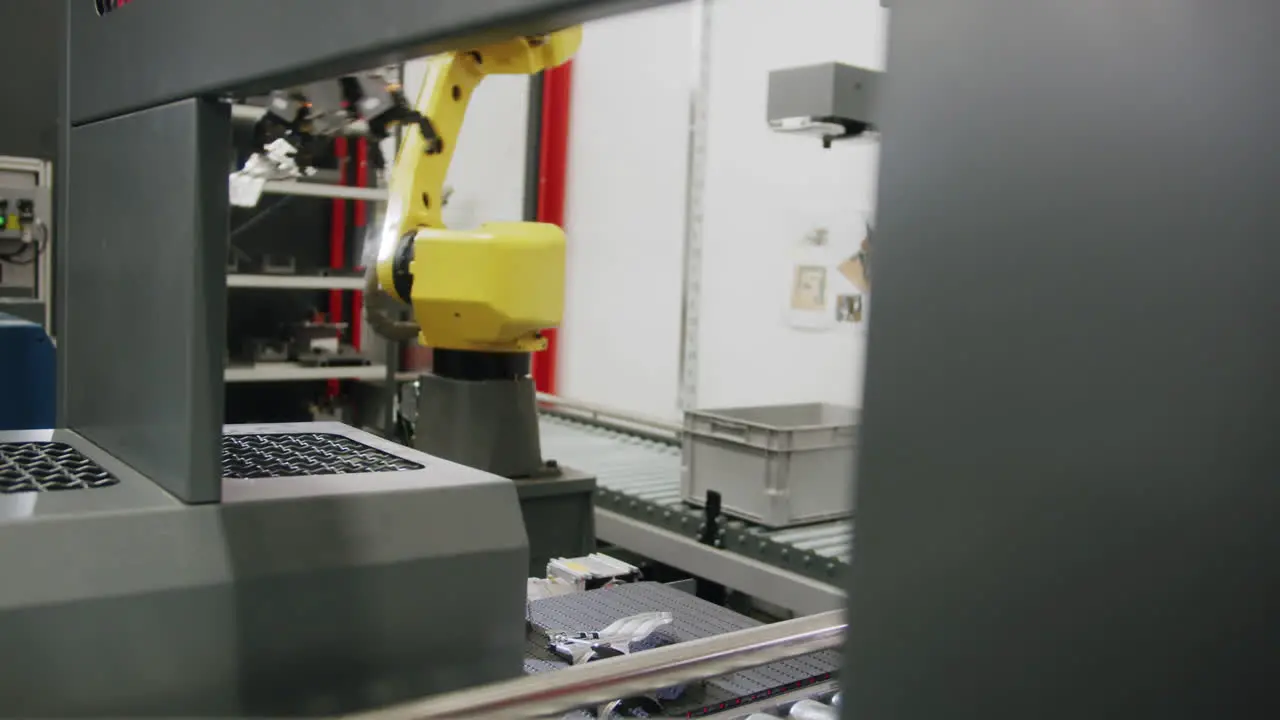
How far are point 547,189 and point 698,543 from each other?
254 centimetres

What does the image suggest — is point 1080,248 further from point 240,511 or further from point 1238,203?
point 240,511

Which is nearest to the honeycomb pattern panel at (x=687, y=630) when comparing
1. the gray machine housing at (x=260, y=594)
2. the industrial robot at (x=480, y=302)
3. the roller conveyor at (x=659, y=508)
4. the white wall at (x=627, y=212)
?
the gray machine housing at (x=260, y=594)

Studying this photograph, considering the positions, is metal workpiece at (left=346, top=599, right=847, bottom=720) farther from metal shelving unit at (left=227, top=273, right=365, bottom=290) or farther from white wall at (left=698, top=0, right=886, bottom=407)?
metal shelving unit at (left=227, top=273, right=365, bottom=290)

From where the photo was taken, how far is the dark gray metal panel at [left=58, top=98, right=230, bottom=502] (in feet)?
2.74

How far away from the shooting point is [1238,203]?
0.99 feet

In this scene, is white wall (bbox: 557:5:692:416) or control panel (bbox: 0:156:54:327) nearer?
control panel (bbox: 0:156:54:327)

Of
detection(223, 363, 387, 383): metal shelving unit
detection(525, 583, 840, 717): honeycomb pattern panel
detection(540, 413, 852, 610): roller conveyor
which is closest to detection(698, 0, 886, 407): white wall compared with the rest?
detection(540, 413, 852, 610): roller conveyor

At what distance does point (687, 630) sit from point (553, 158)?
3648 mm

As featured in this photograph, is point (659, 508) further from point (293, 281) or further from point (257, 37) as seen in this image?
point (257, 37)

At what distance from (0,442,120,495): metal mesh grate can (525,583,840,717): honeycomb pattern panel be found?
527mm

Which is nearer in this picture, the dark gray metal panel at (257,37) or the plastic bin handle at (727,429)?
the dark gray metal panel at (257,37)

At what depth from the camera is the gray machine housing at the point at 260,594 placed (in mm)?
750

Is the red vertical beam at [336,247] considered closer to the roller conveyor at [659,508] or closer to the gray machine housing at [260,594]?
the roller conveyor at [659,508]

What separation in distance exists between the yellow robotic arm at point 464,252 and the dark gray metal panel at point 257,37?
4.04 ft
